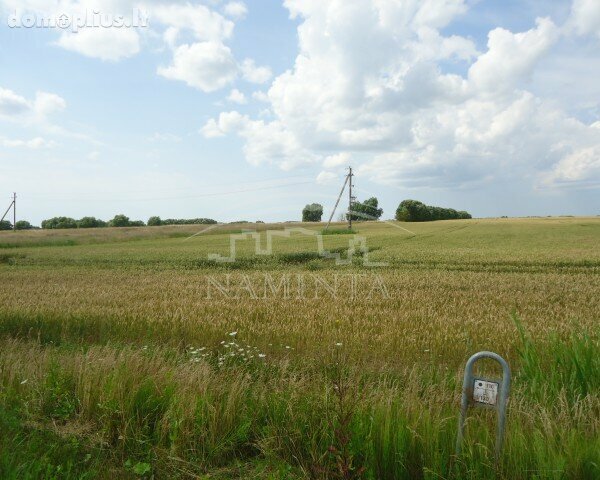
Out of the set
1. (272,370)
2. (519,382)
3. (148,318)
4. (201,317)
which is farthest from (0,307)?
(519,382)

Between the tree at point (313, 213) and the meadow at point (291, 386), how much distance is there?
7608 centimetres

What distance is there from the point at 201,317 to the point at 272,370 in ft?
11.8

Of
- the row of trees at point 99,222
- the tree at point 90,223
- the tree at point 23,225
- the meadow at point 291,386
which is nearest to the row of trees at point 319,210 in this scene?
the row of trees at point 99,222

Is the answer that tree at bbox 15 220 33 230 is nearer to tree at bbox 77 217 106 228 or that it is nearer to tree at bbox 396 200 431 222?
tree at bbox 77 217 106 228

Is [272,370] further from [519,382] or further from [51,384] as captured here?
[519,382]

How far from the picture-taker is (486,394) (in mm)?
3291

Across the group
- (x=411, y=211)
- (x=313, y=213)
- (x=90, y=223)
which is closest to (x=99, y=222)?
→ (x=90, y=223)

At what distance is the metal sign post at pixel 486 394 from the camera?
3.23 m

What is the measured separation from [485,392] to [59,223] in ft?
311

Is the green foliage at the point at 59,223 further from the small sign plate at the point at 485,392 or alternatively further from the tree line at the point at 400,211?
the small sign plate at the point at 485,392

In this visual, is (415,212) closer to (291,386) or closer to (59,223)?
(59,223)

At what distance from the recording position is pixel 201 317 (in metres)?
8.99

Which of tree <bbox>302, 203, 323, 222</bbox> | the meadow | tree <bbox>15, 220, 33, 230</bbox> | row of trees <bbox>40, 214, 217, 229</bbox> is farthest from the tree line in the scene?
the meadow

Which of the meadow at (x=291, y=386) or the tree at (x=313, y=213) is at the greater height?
the tree at (x=313, y=213)
